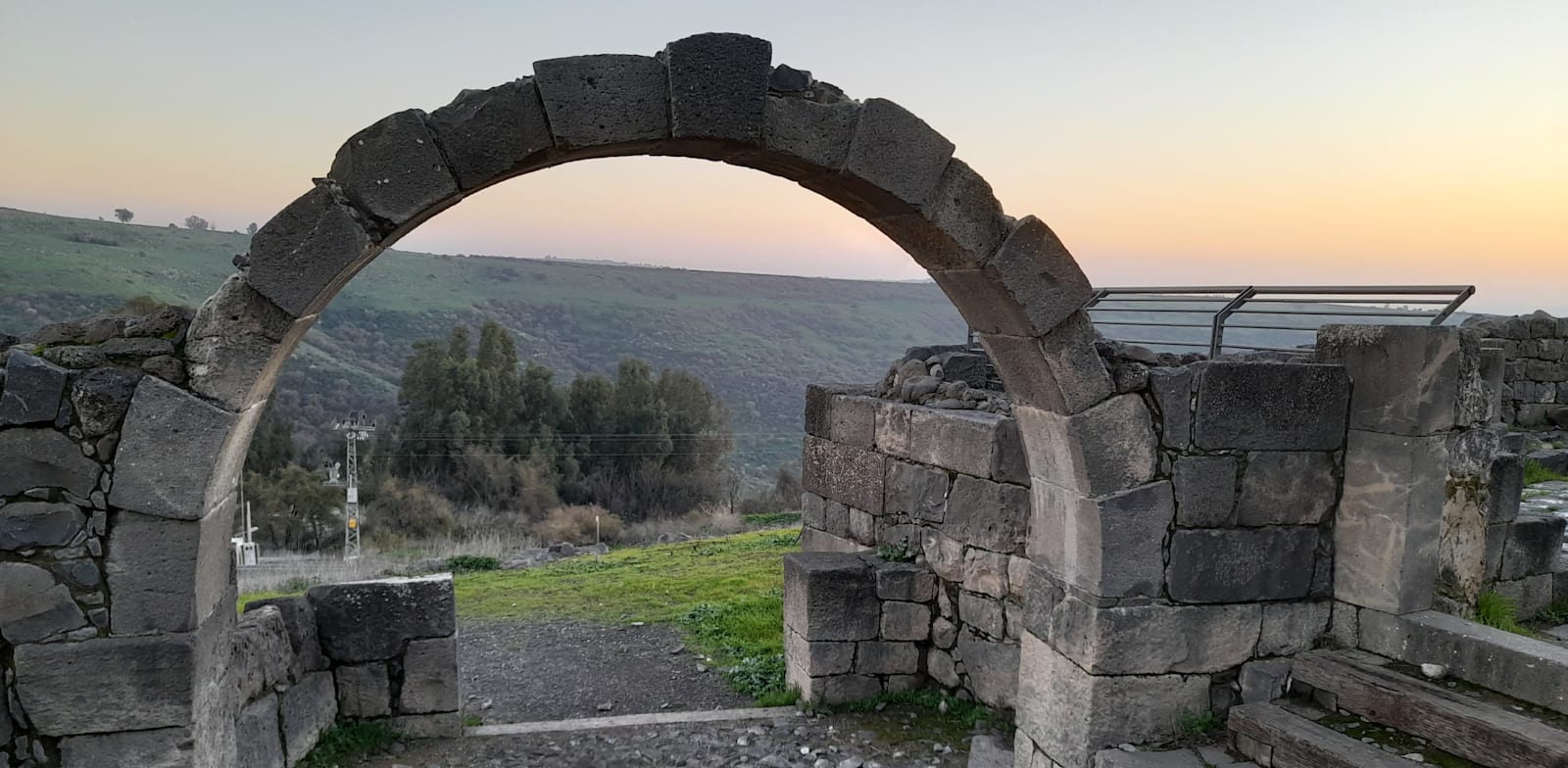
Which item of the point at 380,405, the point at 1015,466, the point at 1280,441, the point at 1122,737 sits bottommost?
the point at 380,405

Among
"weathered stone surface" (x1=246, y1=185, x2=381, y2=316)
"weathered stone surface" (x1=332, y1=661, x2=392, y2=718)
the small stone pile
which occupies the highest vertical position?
"weathered stone surface" (x1=246, y1=185, x2=381, y2=316)

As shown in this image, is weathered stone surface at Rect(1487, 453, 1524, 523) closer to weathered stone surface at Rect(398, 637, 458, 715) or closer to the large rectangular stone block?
Answer: the large rectangular stone block

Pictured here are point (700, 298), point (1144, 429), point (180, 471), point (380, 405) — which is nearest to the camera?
point (180, 471)

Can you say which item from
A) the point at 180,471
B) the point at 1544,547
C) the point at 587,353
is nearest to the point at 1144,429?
the point at 1544,547

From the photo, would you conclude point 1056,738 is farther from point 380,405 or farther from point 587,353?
point 587,353

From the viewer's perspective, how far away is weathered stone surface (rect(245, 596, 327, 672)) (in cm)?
538

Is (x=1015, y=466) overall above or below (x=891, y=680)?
above

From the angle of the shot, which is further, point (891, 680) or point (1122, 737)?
point (891, 680)

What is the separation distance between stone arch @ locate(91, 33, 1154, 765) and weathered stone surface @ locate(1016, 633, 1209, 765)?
1822 millimetres

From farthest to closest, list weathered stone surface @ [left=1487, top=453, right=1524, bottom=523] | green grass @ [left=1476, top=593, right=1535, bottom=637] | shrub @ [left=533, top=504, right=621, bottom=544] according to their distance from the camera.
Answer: shrub @ [left=533, top=504, right=621, bottom=544] → weathered stone surface @ [left=1487, top=453, right=1524, bottom=523] → green grass @ [left=1476, top=593, right=1535, bottom=637]

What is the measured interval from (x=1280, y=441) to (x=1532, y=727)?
1.57 meters

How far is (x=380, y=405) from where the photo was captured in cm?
3206

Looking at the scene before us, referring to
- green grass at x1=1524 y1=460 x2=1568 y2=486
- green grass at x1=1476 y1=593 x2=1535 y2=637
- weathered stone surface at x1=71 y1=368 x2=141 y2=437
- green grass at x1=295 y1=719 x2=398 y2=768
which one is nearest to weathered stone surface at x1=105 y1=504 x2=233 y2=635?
weathered stone surface at x1=71 y1=368 x2=141 y2=437

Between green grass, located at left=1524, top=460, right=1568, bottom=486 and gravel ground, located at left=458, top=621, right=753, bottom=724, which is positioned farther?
green grass, located at left=1524, top=460, right=1568, bottom=486
